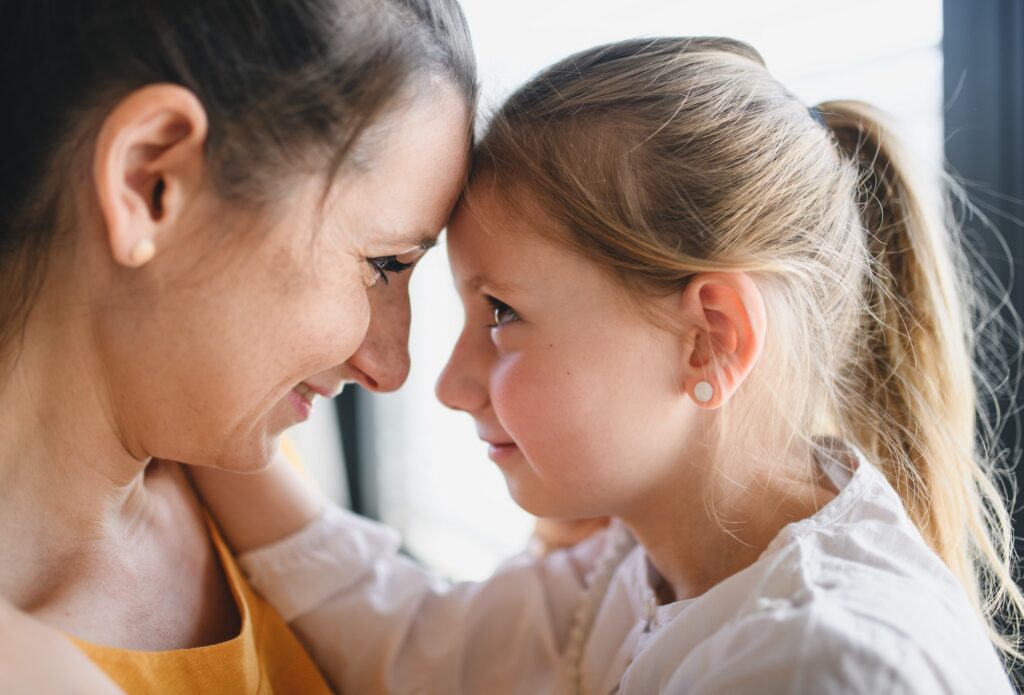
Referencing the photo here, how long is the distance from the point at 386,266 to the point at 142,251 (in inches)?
11.8

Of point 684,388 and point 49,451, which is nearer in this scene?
point 49,451

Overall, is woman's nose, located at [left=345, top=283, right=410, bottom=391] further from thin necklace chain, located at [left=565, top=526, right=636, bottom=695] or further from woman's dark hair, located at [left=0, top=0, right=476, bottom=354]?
thin necklace chain, located at [left=565, top=526, right=636, bottom=695]

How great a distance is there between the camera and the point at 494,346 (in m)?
1.12

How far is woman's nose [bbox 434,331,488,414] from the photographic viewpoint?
1.12 meters

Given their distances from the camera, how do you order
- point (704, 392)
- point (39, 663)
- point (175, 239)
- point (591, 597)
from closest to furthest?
1. point (39, 663)
2. point (175, 239)
3. point (704, 392)
4. point (591, 597)

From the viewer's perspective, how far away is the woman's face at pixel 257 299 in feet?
2.73

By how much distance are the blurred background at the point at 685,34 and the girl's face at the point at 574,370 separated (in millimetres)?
198

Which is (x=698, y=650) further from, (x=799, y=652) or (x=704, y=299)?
(x=704, y=299)

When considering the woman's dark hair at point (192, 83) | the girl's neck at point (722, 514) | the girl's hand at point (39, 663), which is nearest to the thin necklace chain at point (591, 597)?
the girl's neck at point (722, 514)

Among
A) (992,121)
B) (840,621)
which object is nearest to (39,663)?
(840,621)

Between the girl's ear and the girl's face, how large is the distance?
0.08ft

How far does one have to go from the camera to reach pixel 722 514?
105 centimetres

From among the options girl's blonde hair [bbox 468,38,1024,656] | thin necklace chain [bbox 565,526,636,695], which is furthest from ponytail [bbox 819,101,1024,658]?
thin necklace chain [bbox 565,526,636,695]

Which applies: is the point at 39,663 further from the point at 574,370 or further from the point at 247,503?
the point at 574,370
